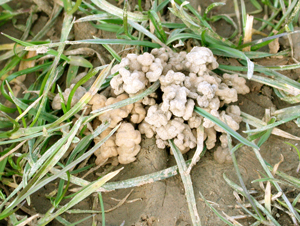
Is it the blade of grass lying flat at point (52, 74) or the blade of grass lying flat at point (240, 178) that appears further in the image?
the blade of grass lying flat at point (52, 74)

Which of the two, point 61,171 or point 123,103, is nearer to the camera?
point 61,171

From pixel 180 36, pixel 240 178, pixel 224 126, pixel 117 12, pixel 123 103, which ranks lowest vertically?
pixel 240 178

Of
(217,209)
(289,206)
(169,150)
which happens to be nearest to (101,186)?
(169,150)

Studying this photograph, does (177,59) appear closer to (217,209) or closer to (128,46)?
(128,46)

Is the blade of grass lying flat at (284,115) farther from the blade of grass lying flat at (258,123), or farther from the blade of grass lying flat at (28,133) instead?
the blade of grass lying flat at (28,133)

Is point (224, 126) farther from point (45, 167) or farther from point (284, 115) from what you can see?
point (45, 167)

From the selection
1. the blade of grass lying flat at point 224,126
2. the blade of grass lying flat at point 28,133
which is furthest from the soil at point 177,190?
the blade of grass lying flat at point 28,133

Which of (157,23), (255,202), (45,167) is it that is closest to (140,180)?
(45,167)

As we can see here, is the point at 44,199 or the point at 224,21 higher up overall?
the point at 224,21

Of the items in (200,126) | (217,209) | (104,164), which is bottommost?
(217,209)
